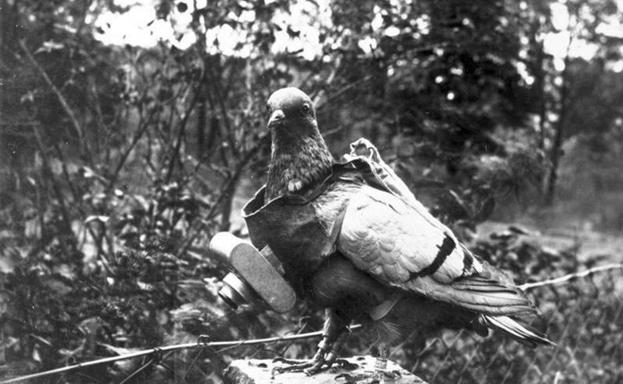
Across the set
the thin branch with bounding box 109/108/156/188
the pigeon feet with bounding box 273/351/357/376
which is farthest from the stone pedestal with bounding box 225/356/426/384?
the thin branch with bounding box 109/108/156/188

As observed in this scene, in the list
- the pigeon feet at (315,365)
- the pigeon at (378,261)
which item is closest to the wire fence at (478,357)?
the pigeon feet at (315,365)

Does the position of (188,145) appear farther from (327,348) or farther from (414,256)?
(414,256)

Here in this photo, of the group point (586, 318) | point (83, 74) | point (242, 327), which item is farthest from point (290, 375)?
point (586, 318)

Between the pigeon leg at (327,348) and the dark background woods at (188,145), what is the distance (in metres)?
0.67

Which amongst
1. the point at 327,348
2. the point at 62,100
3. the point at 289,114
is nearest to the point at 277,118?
the point at 289,114

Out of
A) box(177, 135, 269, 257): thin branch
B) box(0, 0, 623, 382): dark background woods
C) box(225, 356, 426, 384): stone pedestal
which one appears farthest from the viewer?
box(177, 135, 269, 257): thin branch

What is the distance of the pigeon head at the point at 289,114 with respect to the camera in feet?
6.11

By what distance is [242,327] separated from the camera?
2.85m

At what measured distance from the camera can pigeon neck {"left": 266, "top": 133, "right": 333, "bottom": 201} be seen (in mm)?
1896

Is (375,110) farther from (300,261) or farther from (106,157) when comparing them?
(300,261)

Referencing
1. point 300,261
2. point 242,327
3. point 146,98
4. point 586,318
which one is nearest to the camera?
point 300,261

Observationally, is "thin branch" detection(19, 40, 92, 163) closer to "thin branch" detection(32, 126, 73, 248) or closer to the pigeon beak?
"thin branch" detection(32, 126, 73, 248)

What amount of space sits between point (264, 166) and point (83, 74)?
103 cm

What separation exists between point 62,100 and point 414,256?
2.30 meters
